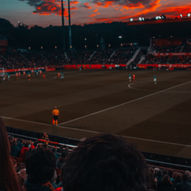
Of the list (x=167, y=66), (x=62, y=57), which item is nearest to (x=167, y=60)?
(x=167, y=66)

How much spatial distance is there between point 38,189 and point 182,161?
28.6ft

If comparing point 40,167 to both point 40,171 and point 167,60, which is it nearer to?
point 40,171

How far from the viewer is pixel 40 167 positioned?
11.1 feet

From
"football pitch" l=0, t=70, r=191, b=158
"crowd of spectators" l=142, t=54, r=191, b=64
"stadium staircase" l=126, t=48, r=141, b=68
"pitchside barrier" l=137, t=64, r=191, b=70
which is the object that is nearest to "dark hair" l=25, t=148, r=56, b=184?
"football pitch" l=0, t=70, r=191, b=158

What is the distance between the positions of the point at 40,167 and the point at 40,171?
0.09 m

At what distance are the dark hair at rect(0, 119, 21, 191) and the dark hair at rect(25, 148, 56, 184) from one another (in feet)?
3.53

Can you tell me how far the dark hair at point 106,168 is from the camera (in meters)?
1.68

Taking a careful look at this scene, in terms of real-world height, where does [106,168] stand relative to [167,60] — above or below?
above

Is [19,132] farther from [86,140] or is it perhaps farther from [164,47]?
[164,47]

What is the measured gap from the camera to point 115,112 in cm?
2359

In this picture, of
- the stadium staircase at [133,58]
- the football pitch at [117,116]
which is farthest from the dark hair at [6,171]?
the stadium staircase at [133,58]

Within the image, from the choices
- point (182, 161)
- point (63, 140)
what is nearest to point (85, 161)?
point (182, 161)

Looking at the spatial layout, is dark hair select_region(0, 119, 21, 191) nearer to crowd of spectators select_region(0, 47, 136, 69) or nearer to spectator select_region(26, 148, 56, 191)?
spectator select_region(26, 148, 56, 191)

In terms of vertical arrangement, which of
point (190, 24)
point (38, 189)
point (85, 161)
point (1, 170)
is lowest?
point (38, 189)
